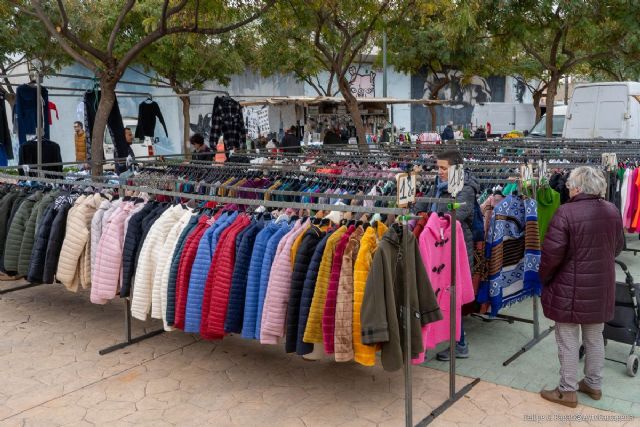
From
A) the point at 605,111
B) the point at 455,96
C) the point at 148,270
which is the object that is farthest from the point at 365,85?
the point at 148,270

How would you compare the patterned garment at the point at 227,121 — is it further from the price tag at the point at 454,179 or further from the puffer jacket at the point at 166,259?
the price tag at the point at 454,179

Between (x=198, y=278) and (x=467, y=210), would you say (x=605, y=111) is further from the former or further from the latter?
(x=198, y=278)

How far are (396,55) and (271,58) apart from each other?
15.8ft

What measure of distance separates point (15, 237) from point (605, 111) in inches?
577

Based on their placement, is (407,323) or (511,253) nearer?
(407,323)

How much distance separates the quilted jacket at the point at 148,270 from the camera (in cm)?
511

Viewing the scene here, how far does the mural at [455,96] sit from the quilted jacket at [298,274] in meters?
30.8

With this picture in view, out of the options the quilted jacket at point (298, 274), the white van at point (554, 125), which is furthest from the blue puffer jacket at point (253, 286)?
the white van at point (554, 125)

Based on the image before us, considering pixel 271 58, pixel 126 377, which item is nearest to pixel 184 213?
pixel 126 377

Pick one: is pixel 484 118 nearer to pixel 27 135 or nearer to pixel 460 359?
pixel 27 135

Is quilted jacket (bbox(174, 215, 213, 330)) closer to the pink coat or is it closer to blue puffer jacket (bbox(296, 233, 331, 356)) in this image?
blue puffer jacket (bbox(296, 233, 331, 356))

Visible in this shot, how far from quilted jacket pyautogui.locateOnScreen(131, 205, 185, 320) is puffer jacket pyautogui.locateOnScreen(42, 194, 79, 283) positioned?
1253 mm

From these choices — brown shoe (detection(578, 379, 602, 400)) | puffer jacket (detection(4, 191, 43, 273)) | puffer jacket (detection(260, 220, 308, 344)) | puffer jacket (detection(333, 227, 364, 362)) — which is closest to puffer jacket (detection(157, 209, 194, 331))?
puffer jacket (detection(260, 220, 308, 344))

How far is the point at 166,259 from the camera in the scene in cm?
498
